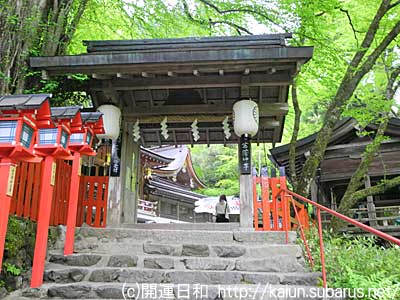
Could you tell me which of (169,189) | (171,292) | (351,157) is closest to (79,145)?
(171,292)

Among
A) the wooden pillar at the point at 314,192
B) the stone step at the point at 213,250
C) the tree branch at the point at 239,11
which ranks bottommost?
the stone step at the point at 213,250

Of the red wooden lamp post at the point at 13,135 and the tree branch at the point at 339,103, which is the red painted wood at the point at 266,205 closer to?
the tree branch at the point at 339,103

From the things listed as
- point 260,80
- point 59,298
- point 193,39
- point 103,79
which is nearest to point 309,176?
point 260,80

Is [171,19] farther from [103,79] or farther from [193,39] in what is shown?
[103,79]

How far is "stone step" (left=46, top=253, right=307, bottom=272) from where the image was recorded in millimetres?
5336

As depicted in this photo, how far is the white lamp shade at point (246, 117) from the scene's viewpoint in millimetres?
7125

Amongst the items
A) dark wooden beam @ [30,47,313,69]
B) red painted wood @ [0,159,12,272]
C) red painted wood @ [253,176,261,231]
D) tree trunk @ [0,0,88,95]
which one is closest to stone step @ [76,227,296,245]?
red painted wood @ [253,176,261,231]

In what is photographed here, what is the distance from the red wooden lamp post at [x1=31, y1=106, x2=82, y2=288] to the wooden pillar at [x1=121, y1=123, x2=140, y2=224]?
9.57 feet

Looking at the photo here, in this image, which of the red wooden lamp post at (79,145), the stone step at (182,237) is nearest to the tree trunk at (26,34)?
the red wooden lamp post at (79,145)

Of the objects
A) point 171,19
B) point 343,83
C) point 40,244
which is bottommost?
point 40,244

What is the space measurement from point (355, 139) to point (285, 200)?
844cm

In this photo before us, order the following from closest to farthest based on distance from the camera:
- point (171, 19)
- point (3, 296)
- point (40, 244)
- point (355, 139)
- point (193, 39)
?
point (3, 296) → point (40, 244) → point (193, 39) → point (171, 19) → point (355, 139)

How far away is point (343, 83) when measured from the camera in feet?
29.3

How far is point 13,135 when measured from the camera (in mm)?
3686
